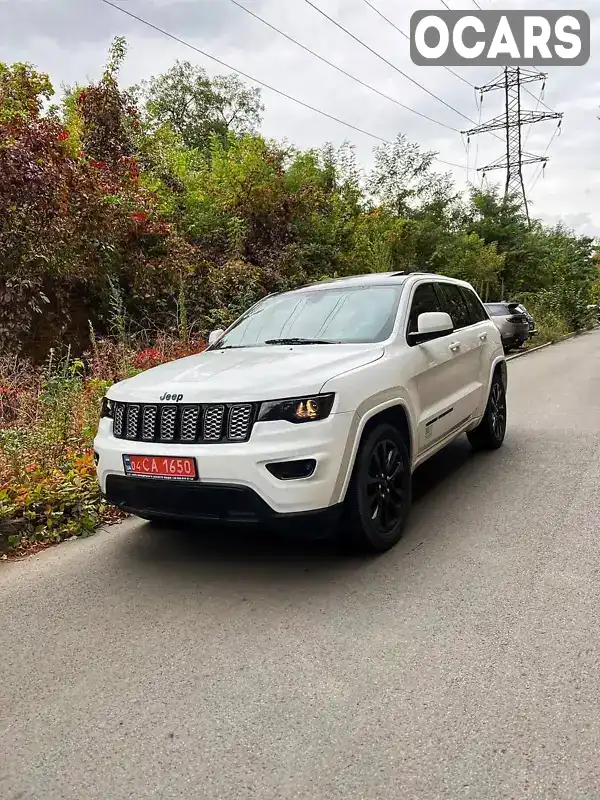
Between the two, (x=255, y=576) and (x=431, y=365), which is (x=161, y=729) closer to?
(x=255, y=576)

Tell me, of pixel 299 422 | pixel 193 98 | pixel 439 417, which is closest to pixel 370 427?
pixel 299 422

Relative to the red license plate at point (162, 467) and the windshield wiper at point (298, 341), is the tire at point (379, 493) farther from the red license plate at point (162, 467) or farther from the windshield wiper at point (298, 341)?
the red license plate at point (162, 467)

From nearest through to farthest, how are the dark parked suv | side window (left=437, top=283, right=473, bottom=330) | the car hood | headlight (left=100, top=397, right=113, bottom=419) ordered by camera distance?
the car hood < headlight (left=100, top=397, right=113, bottom=419) < side window (left=437, top=283, right=473, bottom=330) < the dark parked suv

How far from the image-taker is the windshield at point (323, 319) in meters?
4.62

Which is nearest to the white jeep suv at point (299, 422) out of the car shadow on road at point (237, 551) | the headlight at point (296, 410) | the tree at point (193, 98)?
the headlight at point (296, 410)

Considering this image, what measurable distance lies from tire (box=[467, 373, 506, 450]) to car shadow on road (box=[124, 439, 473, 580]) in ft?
6.15

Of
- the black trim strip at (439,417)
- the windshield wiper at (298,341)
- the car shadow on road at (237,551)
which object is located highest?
the windshield wiper at (298,341)

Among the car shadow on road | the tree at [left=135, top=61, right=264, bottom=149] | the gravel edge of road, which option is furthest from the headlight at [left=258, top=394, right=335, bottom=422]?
the tree at [left=135, top=61, right=264, bottom=149]

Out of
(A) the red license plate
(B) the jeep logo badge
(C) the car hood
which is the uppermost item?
(C) the car hood

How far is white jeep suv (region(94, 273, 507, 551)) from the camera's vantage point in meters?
3.48

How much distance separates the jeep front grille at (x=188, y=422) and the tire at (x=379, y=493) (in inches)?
28.7

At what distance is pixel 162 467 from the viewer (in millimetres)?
3633

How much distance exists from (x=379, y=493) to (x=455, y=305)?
2.59 meters

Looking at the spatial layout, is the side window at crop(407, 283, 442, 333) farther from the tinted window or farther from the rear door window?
the tinted window
